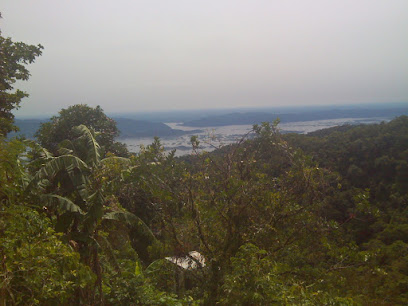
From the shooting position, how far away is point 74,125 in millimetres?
14992

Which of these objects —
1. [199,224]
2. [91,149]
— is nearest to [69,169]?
[91,149]

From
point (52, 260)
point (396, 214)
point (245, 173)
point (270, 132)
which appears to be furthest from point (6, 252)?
point (396, 214)

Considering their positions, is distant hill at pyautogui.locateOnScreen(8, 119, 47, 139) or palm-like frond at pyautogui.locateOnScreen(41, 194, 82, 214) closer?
palm-like frond at pyautogui.locateOnScreen(41, 194, 82, 214)

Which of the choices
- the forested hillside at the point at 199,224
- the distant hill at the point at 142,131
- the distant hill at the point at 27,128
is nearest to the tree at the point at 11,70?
the distant hill at the point at 27,128

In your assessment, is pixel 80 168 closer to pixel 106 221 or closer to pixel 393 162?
pixel 106 221

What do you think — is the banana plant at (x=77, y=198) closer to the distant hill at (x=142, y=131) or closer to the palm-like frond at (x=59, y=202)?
the palm-like frond at (x=59, y=202)

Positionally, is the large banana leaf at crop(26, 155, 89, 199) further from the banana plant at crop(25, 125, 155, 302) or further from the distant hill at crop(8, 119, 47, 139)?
the distant hill at crop(8, 119, 47, 139)

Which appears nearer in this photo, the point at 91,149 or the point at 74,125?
the point at 91,149

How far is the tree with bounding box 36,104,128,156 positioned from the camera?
14.2m

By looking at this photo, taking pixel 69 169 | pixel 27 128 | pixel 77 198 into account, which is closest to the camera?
pixel 69 169

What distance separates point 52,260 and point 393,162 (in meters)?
25.5

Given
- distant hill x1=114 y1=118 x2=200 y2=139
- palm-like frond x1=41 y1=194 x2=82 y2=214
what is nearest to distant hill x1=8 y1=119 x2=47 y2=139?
palm-like frond x1=41 y1=194 x2=82 y2=214

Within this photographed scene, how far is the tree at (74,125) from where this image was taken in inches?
561

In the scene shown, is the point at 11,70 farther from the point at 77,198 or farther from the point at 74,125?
the point at 77,198
